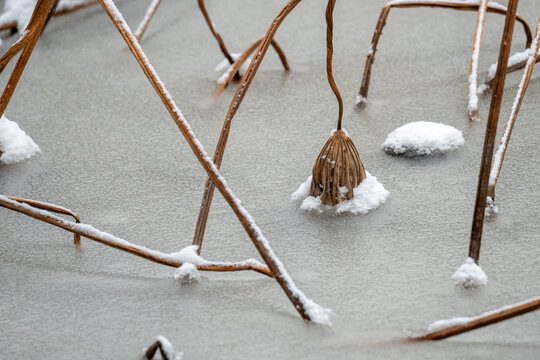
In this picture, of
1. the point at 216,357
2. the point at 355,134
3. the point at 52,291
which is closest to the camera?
the point at 216,357

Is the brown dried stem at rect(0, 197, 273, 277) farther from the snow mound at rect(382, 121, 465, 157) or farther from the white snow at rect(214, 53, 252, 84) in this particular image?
the white snow at rect(214, 53, 252, 84)

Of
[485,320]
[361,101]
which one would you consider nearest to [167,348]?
[485,320]

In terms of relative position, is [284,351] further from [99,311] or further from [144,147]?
[144,147]

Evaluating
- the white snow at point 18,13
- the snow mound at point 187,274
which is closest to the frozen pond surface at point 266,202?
the snow mound at point 187,274

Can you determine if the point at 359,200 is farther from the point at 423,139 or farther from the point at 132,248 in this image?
the point at 132,248

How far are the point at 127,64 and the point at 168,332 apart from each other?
77 centimetres

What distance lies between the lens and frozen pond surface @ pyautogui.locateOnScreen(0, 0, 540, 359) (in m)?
0.64

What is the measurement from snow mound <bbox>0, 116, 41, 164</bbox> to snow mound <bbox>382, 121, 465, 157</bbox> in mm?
490

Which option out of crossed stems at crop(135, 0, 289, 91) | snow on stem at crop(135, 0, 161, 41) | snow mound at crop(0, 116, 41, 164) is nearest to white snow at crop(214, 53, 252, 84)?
crossed stems at crop(135, 0, 289, 91)

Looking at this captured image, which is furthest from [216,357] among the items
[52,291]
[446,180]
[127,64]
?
[127,64]

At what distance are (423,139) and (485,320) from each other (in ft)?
1.34

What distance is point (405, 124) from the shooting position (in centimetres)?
101

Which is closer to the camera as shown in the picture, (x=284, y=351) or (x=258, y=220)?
(x=284, y=351)

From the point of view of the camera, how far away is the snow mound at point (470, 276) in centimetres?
67
